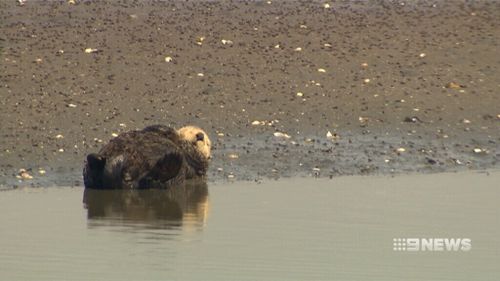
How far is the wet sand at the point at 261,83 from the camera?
14055 millimetres

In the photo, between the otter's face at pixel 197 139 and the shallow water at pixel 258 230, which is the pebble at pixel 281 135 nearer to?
the shallow water at pixel 258 230

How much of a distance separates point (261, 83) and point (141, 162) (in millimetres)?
3630

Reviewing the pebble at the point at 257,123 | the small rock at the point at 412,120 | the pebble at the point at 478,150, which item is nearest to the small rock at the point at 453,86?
the small rock at the point at 412,120

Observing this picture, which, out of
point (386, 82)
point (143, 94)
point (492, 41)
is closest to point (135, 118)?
point (143, 94)

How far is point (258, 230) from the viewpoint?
1102 centimetres

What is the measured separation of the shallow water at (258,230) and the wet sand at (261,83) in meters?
0.77

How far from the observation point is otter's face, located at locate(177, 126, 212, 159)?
13.0 metres

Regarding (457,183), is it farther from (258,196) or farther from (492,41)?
(492,41)

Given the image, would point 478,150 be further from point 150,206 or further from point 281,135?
point 150,206

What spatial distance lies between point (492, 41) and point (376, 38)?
1.39 meters

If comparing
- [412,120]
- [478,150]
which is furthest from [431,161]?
[412,120]

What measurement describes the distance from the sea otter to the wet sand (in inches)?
19.9

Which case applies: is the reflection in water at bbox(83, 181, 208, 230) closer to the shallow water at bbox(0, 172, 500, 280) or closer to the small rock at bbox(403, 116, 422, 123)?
the shallow water at bbox(0, 172, 500, 280)

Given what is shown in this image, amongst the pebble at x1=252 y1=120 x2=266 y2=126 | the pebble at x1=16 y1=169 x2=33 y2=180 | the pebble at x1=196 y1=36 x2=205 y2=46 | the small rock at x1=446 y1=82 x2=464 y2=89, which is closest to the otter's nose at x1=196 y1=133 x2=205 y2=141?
the pebble at x1=16 y1=169 x2=33 y2=180
